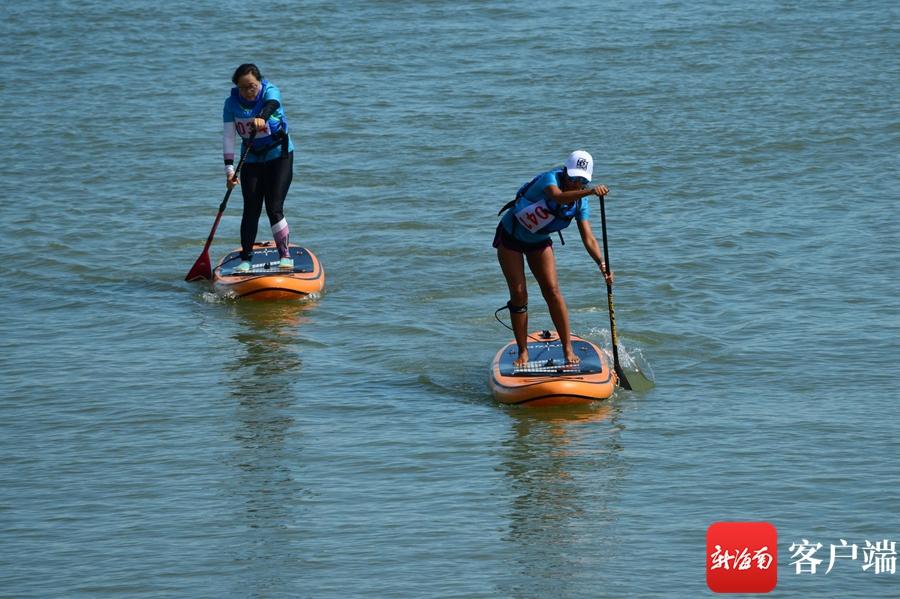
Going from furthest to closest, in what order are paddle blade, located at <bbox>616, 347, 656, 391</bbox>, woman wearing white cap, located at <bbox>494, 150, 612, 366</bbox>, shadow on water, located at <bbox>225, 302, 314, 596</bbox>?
paddle blade, located at <bbox>616, 347, 656, 391</bbox>, woman wearing white cap, located at <bbox>494, 150, 612, 366</bbox>, shadow on water, located at <bbox>225, 302, 314, 596</bbox>

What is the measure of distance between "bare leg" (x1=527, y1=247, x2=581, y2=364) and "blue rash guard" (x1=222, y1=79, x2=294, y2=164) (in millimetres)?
3362

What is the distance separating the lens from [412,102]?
23.1m

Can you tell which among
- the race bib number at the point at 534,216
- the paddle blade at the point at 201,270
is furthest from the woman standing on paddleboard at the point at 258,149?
the race bib number at the point at 534,216

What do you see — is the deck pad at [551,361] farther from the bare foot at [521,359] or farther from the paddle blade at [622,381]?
the paddle blade at [622,381]

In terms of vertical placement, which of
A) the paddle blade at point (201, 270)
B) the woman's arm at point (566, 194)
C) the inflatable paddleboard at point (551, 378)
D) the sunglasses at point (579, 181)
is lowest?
the inflatable paddleboard at point (551, 378)

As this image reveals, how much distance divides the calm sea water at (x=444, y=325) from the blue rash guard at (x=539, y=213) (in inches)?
52.9

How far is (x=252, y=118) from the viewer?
13469 millimetres

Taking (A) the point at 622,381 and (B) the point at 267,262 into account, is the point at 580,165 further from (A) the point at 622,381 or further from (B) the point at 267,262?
(B) the point at 267,262

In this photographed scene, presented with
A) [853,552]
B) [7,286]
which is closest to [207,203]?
[7,286]

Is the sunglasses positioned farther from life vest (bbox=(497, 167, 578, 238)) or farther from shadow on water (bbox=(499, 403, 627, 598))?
shadow on water (bbox=(499, 403, 627, 598))

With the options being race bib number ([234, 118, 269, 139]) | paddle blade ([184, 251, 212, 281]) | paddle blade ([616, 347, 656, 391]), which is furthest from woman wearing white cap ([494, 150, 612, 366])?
paddle blade ([184, 251, 212, 281])

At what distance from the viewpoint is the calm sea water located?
8.99 meters

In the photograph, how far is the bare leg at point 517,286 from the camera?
440 inches

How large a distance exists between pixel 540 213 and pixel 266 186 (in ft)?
13.0
